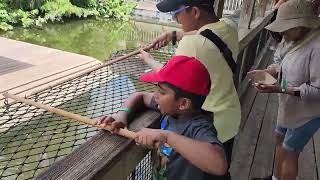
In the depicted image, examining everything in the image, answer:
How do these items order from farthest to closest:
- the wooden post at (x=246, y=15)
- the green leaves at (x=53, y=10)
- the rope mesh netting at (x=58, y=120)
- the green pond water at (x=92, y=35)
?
1. the green leaves at (x=53, y=10)
2. the green pond water at (x=92, y=35)
3. the wooden post at (x=246, y=15)
4. the rope mesh netting at (x=58, y=120)

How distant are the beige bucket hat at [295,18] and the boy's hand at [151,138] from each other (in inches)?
36.4

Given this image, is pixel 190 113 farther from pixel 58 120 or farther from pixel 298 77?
pixel 58 120

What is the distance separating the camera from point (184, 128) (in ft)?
3.43

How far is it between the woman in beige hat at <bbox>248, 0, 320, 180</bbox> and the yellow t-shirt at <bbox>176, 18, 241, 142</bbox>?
0.57 meters

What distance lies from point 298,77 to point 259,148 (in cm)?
95

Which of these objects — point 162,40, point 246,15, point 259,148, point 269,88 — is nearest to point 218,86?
point 269,88

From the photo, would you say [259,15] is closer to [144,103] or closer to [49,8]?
[144,103]

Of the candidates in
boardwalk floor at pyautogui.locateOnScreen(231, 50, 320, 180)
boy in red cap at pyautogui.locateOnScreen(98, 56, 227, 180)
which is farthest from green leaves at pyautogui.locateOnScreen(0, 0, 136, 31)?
boy in red cap at pyautogui.locateOnScreen(98, 56, 227, 180)

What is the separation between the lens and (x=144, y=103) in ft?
4.19

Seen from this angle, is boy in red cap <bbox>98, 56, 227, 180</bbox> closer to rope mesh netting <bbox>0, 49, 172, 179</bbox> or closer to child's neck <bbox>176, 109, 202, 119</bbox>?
child's neck <bbox>176, 109, 202, 119</bbox>

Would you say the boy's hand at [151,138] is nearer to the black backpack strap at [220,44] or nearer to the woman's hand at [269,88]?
the black backpack strap at [220,44]

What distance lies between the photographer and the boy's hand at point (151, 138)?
959 mm

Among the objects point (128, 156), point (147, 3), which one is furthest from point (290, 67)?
point (147, 3)

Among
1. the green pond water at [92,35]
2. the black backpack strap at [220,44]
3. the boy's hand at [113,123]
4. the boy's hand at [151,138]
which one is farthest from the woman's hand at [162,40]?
the green pond water at [92,35]
